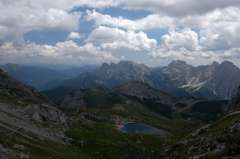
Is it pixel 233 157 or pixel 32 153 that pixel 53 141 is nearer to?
pixel 32 153

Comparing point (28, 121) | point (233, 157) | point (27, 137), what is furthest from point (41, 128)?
point (233, 157)

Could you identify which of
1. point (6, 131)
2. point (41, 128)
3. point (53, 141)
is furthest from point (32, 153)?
point (41, 128)

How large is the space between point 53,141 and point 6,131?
3410cm

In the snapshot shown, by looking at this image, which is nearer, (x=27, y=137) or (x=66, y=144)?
(x=27, y=137)

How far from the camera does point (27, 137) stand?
155 m

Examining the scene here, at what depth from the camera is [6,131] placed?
491 ft

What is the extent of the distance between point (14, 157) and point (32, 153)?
19029 mm

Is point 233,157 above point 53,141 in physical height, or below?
above

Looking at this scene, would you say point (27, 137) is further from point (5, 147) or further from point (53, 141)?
Answer: point (5, 147)

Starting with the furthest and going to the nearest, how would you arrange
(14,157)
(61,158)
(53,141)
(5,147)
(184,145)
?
(53,141), (184,145), (61,158), (5,147), (14,157)

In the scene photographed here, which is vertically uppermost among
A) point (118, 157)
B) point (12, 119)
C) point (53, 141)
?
point (12, 119)

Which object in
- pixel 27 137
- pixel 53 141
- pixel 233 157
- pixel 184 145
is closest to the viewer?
pixel 233 157

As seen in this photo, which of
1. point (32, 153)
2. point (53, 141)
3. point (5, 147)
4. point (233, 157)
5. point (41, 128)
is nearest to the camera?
point (233, 157)

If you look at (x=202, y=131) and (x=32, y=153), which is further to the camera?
(x=202, y=131)
